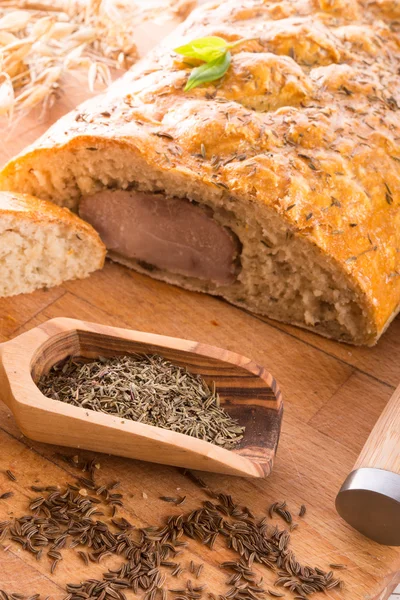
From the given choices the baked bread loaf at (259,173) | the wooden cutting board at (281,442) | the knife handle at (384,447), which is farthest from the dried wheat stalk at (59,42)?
the knife handle at (384,447)

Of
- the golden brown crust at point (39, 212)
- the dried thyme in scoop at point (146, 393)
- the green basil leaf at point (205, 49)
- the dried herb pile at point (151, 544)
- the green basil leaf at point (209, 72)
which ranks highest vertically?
the green basil leaf at point (205, 49)

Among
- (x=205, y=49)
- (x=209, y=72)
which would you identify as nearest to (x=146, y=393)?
(x=209, y=72)

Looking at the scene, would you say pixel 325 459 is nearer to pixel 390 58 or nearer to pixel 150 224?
pixel 150 224

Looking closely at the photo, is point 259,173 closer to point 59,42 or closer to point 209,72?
point 209,72

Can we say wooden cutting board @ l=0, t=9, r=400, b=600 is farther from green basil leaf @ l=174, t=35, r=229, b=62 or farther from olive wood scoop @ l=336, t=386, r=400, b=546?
green basil leaf @ l=174, t=35, r=229, b=62

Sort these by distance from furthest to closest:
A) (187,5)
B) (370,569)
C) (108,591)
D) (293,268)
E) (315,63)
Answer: (187,5) → (315,63) → (293,268) → (370,569) → (108,591)

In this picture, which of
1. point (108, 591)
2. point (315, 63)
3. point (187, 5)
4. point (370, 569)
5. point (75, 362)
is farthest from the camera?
point (187, 5)

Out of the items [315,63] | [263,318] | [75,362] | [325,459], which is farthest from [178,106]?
[325,459]

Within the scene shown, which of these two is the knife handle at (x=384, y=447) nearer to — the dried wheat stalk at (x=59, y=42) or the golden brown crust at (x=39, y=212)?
the golden brown crust at (x=39, y=212)
